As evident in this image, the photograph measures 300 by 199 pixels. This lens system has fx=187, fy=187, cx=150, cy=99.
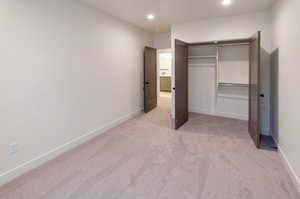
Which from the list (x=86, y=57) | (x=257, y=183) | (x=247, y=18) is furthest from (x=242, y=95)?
(x=86, y=57)

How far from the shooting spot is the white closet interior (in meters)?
4.64

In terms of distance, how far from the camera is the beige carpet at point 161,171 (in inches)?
80.7

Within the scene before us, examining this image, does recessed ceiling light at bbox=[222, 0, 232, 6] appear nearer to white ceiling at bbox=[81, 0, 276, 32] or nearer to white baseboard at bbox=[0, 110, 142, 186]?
white ceiling at bbox=[81, 0, 276, 32]

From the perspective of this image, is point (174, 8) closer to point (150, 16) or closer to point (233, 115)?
point (150, 16)

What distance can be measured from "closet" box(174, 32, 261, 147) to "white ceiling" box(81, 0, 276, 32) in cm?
60

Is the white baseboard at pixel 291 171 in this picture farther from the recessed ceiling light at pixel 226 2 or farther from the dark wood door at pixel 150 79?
the dark wood door at pixel 150 79

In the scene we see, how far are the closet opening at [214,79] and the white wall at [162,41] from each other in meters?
1.08

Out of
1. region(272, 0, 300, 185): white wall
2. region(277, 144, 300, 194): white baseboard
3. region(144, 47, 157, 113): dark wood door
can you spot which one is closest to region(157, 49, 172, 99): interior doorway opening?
region(144, 47, 157, 113): dark wood door

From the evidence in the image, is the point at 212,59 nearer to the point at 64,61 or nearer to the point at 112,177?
the point at 64,61

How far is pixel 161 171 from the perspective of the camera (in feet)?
8.14

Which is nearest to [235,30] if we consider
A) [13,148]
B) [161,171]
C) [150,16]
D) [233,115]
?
[150,16]

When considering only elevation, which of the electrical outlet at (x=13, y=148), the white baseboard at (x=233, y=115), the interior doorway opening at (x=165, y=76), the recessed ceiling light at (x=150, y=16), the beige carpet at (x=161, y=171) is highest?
the recessed ceiling light at (x=150, y=16)

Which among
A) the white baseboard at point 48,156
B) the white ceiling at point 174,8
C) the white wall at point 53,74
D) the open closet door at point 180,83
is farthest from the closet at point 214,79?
the white baseboard at point 48,156

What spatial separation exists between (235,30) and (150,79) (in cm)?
271
